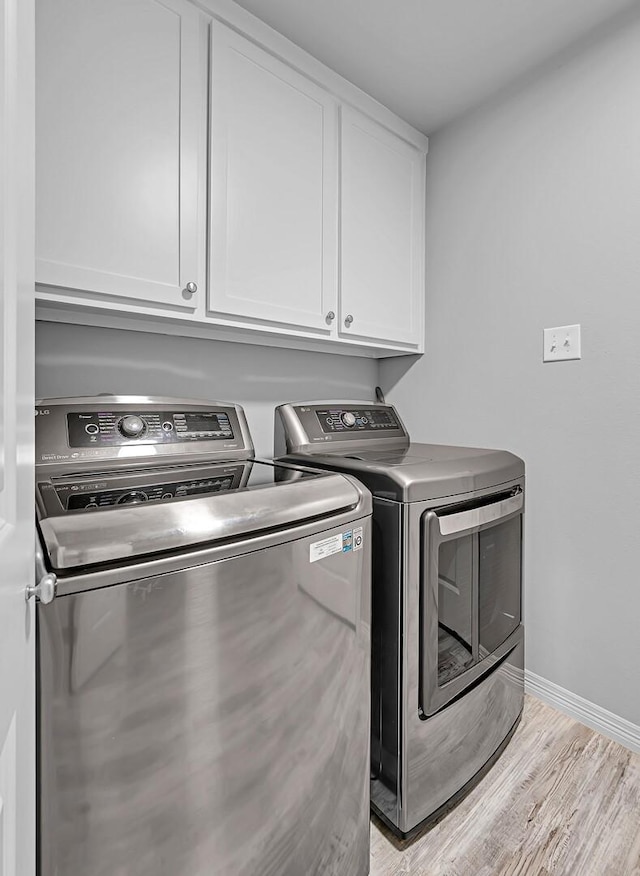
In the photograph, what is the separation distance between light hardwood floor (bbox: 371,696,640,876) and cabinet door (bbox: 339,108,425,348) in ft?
5.22

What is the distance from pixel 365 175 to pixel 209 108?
68 cm

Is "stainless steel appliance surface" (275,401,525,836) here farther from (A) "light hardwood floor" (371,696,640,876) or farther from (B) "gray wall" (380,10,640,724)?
(B) "gray wall" (380,10,640,724)

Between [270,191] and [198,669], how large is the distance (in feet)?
4.63

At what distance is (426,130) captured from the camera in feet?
6.69

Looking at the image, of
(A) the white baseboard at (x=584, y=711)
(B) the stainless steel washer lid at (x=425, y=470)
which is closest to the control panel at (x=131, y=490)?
(B) the stainless steel washer lid at (x=425, y=470)

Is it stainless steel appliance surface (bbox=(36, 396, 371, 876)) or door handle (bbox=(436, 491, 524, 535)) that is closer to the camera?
stainless steel appliance surface (bbox=(36, 396, 371, 876))

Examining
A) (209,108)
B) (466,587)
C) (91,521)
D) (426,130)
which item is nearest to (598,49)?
Result: (426,130)

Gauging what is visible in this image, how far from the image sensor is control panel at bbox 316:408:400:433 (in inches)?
71.9

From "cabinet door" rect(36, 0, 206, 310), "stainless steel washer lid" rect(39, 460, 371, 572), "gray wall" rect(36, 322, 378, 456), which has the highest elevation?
"cabinet door" rect(36, 0, 206, 310)

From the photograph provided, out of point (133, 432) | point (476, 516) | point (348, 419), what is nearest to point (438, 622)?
point (476, 516)

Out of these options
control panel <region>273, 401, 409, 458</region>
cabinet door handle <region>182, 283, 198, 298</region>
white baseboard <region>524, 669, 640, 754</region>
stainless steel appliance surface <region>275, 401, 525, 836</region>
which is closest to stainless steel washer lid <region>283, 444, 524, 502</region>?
stainless steel appliance surface <region>275, 401, 525, 836</region>

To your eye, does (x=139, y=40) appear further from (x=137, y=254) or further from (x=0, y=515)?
(x=0, y=515)

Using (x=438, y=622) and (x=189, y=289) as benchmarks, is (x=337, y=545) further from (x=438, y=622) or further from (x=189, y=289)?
(x=189, y=289)

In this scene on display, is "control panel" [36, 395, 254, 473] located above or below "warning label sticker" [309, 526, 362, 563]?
above
